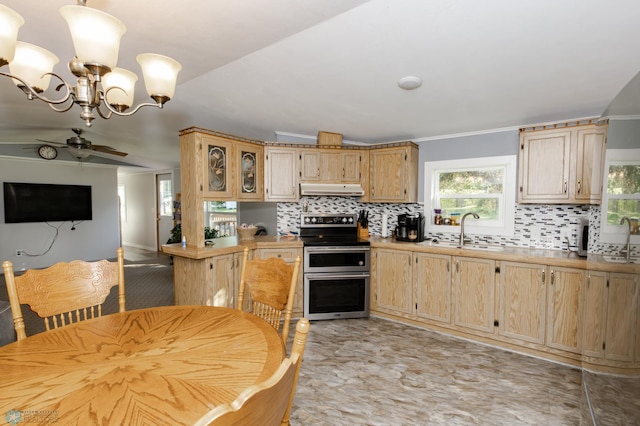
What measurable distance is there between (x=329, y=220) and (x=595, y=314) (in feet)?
8.87

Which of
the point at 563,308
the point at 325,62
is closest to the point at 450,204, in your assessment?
the point at 563,308

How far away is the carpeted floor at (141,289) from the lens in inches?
146

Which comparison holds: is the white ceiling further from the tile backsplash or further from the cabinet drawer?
the cabinet drawer

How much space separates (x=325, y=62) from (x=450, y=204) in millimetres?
2435

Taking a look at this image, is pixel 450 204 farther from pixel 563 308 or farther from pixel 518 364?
pixel 518 364

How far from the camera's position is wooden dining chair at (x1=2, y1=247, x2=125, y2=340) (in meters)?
1.41

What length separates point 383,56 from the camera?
6.35ft

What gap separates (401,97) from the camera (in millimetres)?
2570

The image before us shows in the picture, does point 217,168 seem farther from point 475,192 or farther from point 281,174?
point 475,192

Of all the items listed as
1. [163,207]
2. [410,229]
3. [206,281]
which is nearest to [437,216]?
[410,229]

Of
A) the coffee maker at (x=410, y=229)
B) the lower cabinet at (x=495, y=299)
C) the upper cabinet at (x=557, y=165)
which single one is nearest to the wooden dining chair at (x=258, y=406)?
the lower cabinet at (x=495, y=299)

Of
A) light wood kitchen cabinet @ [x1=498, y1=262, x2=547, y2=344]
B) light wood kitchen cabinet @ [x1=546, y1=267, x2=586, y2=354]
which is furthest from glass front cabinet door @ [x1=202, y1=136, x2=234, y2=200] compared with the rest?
light wood kitchen cabinet @ [x1=546, y1=267, x2=586, y2=354]

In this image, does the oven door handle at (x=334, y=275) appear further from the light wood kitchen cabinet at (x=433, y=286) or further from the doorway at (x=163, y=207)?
the doorway at (x=163, y=207)

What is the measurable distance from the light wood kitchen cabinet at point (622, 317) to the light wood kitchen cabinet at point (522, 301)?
125 cm
